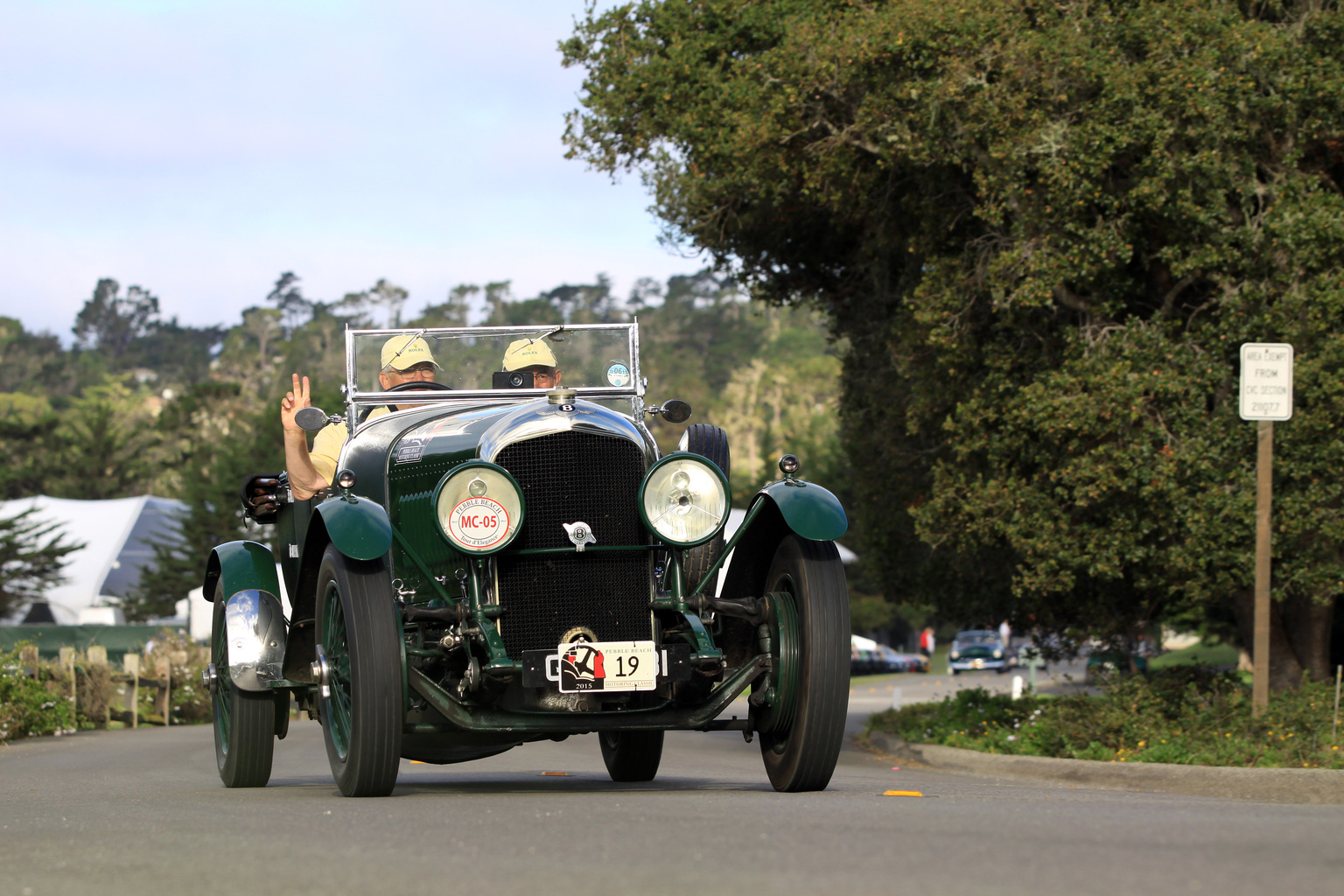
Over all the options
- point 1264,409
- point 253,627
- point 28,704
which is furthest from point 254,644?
point 28,704

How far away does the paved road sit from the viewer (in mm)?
3689

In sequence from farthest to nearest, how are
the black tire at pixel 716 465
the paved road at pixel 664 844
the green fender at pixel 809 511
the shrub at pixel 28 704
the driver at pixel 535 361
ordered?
the shrub at pixel 28 704 < the driver at pixel 535 361 < the black tire at pixel 716 465 < the green fender at pixel 809 511 < the paved road at pixel 664 844

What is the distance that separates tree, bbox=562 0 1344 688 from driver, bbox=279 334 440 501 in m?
5.77

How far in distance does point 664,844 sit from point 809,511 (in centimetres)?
237

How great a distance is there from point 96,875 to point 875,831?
2223mm

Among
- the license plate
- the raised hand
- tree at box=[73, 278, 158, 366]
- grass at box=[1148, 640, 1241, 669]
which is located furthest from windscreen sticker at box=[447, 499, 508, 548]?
tree at box=[73, 278, 158, 366]

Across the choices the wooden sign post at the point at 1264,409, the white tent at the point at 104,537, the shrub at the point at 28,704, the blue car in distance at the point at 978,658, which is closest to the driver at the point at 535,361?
the wooden sign post at the point at 1264,409

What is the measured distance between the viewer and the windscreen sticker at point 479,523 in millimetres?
6047

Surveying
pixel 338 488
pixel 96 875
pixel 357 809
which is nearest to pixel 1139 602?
pixel 338 488

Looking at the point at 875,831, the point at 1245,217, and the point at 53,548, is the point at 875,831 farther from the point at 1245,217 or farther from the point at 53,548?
the point at 53,548

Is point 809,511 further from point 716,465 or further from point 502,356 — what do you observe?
point 502,356

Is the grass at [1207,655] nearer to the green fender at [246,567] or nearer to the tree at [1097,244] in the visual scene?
the tree at [1097,244]

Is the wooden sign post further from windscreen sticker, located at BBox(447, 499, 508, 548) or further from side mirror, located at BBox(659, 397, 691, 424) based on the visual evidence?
windscreen sticker, located at BBox(447, 499, 508, 548)

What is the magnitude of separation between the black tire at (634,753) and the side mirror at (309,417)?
2.28m
